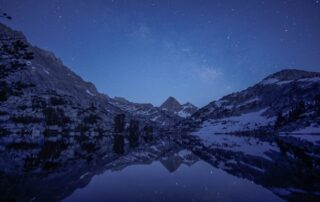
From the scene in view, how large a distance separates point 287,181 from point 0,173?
28424 mm

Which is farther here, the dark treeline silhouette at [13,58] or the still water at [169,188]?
the dark treeline silhouette at [13,58]

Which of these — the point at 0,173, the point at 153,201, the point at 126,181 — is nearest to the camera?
the point at 153,201

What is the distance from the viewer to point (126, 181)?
69.2 ft

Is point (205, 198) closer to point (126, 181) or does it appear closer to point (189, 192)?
point (189, 192)

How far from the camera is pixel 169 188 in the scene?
1855 cm

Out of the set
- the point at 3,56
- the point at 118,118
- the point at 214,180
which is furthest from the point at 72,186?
the point at 118,118

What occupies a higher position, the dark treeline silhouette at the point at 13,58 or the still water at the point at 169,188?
the dark treeline silhouette at the point at 13,58

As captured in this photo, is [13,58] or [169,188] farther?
[13,58]

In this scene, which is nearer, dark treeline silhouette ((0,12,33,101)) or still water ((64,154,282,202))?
still water ((64,154,282,202))

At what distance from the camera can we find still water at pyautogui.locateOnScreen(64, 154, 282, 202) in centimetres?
1594

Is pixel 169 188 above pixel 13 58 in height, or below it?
below

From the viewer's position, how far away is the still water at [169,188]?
52.3 ft

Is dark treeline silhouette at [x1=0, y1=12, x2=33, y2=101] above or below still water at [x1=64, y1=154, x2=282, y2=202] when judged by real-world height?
above

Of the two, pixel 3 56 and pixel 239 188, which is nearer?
pixel 239 188
